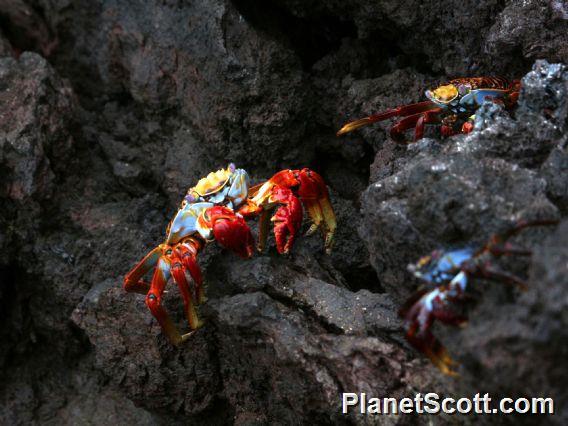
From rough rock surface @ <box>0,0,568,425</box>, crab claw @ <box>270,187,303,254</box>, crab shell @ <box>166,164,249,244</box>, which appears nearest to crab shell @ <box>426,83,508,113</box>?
rough rock surface @ <box>0,0,568,425</box>

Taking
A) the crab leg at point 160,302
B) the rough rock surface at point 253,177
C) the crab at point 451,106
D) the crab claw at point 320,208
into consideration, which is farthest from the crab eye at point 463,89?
the crab leg at point 160,302

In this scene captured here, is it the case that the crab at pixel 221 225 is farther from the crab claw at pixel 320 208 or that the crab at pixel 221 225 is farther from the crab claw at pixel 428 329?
the crab claw at pixel 428 329

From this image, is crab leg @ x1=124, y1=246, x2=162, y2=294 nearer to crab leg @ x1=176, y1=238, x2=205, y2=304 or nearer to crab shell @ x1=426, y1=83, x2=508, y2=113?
crab leg @ x1=176, y1=238, x2=205, y2=304

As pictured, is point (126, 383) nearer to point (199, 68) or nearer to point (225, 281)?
point (225, 281)

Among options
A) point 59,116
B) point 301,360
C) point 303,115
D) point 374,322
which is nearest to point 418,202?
point 374,322

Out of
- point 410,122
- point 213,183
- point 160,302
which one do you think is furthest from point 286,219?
point 410,122

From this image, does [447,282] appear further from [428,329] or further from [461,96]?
[461,96]
